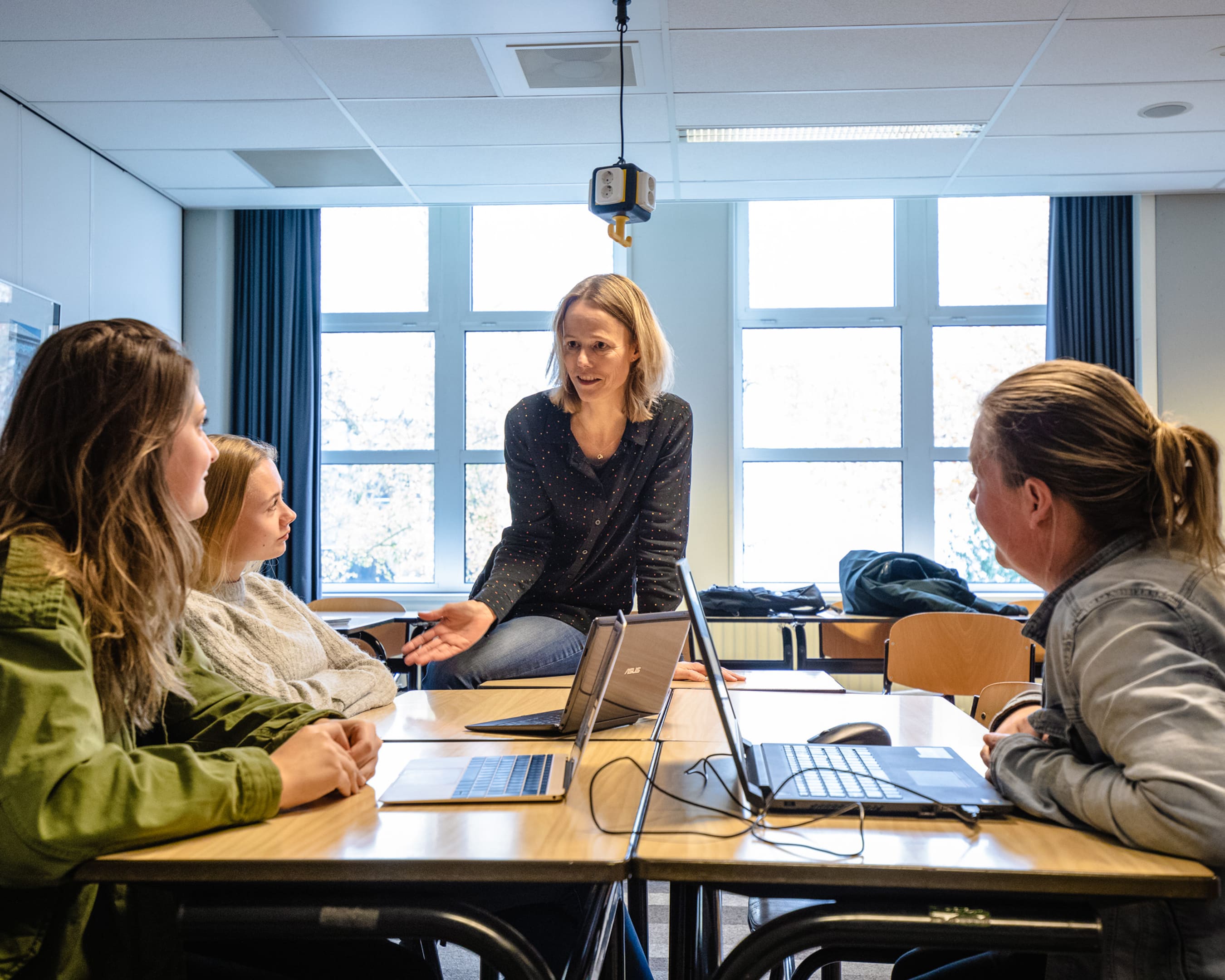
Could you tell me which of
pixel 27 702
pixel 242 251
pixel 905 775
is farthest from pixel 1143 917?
pixel 242 251

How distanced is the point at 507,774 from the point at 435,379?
4798 millimetres

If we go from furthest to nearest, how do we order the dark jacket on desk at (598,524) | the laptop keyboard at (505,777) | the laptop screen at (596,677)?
the dark jacket on desk at (598,524), the laptop screen at (596,677), the laptop keyboard at (505,777)

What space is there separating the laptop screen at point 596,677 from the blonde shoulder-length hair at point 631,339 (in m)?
1.19

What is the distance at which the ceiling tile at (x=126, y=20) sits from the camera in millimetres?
3277

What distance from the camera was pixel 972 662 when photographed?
312 cm

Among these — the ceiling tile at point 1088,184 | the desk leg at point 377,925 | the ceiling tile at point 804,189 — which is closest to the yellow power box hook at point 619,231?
the ceiling tile at point 804,189

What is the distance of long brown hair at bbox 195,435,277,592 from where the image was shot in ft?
5.52

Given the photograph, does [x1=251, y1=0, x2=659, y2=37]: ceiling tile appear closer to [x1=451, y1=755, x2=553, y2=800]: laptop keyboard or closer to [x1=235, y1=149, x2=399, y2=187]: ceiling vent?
[x1=235, y1=149, x2=399, y2=187]: ceiling vent

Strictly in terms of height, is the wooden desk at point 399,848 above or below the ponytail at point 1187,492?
below

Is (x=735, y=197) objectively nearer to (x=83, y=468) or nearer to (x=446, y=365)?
(x=446, y=365)

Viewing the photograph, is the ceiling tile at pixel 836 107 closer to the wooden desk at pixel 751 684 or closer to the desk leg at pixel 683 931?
the wooden desk at pixel 751 684

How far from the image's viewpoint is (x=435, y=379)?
579cm

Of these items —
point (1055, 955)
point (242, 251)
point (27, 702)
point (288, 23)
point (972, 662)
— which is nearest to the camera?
point (27, 702)

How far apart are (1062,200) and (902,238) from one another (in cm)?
85
